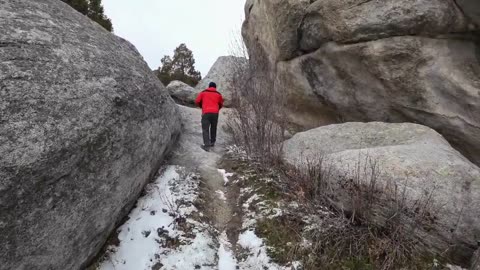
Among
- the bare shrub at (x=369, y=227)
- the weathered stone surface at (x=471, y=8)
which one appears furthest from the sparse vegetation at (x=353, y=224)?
the weathered stone surface at (x=471, y=8)

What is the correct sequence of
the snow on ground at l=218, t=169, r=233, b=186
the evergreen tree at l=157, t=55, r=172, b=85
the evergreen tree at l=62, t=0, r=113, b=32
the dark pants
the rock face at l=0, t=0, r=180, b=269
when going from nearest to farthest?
the rock face at l=0, t=0, r=180, b=269 → the snow on ground at l=218, t=169, r=233, b=186 → the dark pants → the evergreen tree at l=62, t=0, r=113, b=32 → the evergreen tree at l=157, t=55, r=172, b=85

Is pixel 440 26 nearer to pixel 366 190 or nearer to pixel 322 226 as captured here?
pixel 366 190

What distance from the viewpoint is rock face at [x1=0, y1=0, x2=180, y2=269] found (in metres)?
5.11

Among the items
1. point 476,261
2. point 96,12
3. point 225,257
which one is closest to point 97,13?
point 96,12

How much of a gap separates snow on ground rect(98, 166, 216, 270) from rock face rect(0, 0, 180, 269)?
303 millimetres

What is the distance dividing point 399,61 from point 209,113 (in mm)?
5292

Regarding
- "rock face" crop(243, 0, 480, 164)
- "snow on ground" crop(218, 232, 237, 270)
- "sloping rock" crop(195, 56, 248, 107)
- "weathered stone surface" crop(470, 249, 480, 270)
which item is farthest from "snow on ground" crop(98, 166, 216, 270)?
"sloping rock" crop(195, 56, 248, 107)

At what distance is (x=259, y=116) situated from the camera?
10367mm

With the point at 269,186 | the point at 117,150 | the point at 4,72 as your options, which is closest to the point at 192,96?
the point at 269,186

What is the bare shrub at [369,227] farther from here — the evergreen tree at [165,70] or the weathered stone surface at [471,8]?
the evergreen tree at [165,70]

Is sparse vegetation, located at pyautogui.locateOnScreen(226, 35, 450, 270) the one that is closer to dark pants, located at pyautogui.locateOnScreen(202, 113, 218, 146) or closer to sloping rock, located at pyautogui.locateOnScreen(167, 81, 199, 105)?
dark pants, located at pyautogui.locateOnScreen(202, 113, 218, 146)

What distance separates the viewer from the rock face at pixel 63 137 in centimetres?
511

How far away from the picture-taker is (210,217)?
25.6 ft

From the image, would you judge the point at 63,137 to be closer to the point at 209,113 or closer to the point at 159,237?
the point at 159,237
